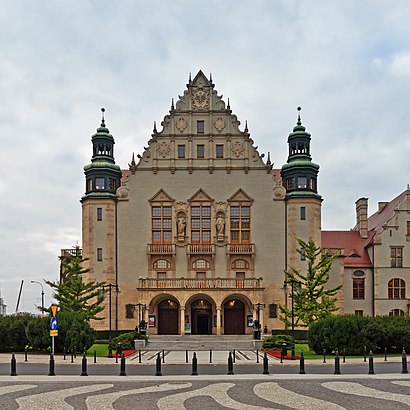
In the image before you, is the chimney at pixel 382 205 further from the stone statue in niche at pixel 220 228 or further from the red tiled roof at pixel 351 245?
the stone statue in niche at pixel 220 228

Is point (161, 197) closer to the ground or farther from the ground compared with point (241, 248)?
farther from the ground

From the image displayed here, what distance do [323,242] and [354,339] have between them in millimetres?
27484

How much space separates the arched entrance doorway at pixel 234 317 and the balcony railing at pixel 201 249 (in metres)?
5.08

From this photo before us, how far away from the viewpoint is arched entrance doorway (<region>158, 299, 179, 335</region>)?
57594 millimetres

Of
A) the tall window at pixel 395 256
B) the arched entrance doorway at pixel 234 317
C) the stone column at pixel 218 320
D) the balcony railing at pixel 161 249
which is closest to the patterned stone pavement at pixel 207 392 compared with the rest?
the stone column at pixel 218 320

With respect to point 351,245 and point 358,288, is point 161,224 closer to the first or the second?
point 351,245

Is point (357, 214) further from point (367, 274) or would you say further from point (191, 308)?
point (191, 308)

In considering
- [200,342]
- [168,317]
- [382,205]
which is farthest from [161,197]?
[382,205]

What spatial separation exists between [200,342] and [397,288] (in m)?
20.0

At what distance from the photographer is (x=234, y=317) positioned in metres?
57.7

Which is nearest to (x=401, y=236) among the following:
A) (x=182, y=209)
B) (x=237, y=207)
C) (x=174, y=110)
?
(x=237, y=207)

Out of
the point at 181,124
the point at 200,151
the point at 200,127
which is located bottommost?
the point at 200,151

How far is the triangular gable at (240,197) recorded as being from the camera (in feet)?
191

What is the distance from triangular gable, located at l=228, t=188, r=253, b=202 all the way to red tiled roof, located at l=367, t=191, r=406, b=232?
13.0 m
